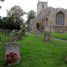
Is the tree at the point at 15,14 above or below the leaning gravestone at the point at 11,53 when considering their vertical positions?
above

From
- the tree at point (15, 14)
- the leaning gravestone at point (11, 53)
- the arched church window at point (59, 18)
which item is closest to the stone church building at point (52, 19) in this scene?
the arched church window at point (59, 18)

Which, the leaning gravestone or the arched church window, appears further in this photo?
the arched church window

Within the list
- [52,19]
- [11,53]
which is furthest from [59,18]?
[11,53]

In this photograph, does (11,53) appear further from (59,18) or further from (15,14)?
(15,14)

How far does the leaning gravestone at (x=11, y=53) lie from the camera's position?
14.2 m

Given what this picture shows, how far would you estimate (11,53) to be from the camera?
47.2 ft

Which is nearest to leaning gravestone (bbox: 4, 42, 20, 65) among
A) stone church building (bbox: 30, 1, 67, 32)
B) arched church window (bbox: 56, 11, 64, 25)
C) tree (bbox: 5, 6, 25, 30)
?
tree (bbox: 5, 6, 25, 30)

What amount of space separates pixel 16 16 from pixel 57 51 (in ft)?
176

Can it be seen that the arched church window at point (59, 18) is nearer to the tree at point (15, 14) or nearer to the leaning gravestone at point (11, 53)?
the tree at point (15, 14)

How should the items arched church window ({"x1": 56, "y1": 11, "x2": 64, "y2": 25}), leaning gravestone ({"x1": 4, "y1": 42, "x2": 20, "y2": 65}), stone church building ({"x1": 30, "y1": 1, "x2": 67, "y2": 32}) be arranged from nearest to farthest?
leaning gravestone ({"x1": 4, "y1": 42, "x2": 20, "y2": 65}), stone church building ({"x1": 30, "y1": 1, "x2": 67, "y2": 32}), arched church window ({"x1": 56, "y1": 11, "x2": 64, "y2": 25})

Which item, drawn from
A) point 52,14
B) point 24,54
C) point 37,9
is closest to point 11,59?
point 24,54

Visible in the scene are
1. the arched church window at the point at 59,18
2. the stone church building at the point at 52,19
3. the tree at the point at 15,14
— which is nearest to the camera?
the tree at the point at 15,14

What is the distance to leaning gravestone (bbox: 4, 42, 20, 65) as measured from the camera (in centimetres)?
1425

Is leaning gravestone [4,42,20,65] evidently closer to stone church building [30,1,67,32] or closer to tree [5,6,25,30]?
tree [5,6,25,30]
